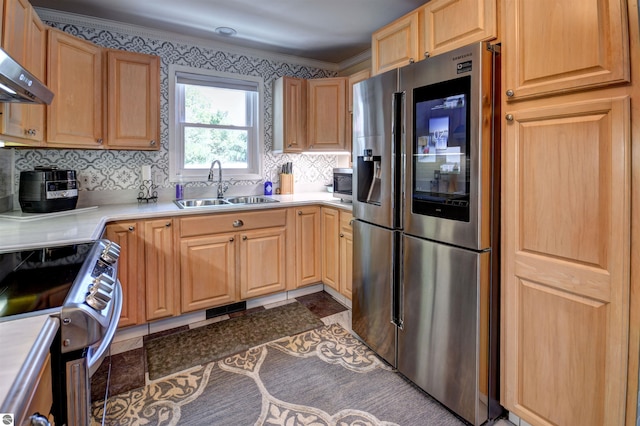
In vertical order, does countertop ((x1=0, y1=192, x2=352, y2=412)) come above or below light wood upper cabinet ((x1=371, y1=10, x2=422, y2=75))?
below

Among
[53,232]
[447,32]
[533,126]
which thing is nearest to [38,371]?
[53,232]

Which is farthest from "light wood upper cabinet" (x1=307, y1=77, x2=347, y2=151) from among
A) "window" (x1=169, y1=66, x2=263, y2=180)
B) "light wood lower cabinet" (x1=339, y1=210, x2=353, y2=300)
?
"light wood lower cabinet" (x1=339, y1=210, x2=353, y2=300)

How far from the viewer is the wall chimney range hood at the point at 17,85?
105 centimetres

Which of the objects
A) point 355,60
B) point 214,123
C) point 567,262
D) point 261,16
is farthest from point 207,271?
point 355,60

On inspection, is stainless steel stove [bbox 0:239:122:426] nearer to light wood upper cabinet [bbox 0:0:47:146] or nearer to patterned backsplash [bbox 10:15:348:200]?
light wood upper cabinet [bbox 0:0:47:146]

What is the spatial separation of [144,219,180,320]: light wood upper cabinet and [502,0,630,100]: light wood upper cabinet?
2321 millimetres

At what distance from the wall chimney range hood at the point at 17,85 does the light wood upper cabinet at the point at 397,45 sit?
1863 mm

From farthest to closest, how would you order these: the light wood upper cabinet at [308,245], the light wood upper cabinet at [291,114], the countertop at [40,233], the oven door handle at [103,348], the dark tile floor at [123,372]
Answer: the light wood upper cabinet at [291,114] < the light wood upper cabinet at [308,245] < the dark tile floor at [123,372] < the oven door handle at [103,348] < the countertop at [40,233]

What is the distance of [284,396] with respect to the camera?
6.20 feet

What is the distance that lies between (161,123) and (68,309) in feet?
8.38

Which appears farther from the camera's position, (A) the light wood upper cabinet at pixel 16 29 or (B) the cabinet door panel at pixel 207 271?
(B) the cabinet door panel at pixel 207 271

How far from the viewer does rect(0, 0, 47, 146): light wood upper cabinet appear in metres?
Result: 1.58

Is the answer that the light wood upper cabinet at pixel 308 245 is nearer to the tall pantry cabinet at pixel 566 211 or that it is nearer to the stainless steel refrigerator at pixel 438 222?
the stainless steel refrigerator at pixel 438 222

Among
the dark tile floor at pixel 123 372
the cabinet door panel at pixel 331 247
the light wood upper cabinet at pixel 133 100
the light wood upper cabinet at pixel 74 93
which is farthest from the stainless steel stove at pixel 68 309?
the cabinet door panel at pixel 331 247
